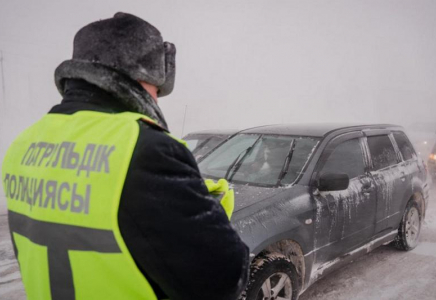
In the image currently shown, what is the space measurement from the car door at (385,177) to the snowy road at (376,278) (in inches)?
18.9

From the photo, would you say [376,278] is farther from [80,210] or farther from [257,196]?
[80,210]

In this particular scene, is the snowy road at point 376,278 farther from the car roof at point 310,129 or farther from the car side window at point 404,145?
the car roof at point 310,129

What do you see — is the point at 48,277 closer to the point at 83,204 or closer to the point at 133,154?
the point at 83,204

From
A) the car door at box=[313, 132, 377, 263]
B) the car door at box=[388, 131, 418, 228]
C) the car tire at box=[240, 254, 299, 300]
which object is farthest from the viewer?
the car door at box=[388, 131, 418, 228]

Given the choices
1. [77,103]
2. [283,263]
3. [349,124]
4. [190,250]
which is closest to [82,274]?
[190,250]

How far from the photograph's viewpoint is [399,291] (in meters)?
3.63

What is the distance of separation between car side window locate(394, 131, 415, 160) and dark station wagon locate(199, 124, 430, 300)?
0.03 meters

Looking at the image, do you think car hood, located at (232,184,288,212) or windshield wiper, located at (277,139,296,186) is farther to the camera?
windshield wiper, located at (277,139,296,186)

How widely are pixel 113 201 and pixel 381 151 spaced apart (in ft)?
13.9

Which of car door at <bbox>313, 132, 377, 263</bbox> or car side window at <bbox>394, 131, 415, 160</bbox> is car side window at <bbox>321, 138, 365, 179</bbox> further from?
car side window at <bbox>394, 131, 415, 160</bbox>

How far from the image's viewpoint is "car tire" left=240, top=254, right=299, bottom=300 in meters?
2.66

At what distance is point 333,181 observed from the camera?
3.26m

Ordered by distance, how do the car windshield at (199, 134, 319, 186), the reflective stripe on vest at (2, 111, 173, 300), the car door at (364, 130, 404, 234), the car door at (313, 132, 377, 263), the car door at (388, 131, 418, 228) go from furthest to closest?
the car door at (388, 131, 418, 228) → the car door at (364, 130, 404, 234) → the car windshield at (199, 134, 319, 186) → the car door at (313, 132, 377, 263) → the reflective stripe on vest at (2, 111, 173, 300)

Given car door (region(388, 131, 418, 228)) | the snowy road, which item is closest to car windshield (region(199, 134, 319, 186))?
the snowy road
